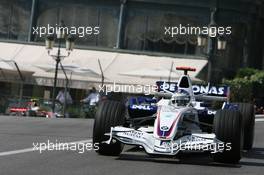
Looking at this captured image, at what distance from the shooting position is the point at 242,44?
43.7m

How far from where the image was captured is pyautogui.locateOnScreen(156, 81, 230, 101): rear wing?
15.6 m

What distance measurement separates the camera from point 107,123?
13141 mm

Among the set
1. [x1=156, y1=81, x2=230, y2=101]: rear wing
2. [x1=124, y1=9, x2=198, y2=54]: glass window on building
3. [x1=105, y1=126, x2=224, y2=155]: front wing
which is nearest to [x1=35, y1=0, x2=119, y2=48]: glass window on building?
[x1=124, y1=9, x2=198, y2=54]: glass window on building

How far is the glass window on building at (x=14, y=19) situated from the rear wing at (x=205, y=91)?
89.3 feet

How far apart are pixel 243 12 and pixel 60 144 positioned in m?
28.8

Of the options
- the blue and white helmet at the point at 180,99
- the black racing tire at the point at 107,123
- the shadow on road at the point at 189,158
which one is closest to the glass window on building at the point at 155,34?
the shadow on road at the point at 189,158

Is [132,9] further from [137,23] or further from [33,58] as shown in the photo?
[33,58]

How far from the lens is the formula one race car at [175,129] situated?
12586 millimetres

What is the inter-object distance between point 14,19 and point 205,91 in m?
27.9

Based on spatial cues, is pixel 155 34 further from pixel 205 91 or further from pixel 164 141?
pixel 164 141

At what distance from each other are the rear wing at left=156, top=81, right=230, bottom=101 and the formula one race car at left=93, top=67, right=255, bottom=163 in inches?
42.0

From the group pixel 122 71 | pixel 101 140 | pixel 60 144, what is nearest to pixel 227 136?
pixel 101 140
